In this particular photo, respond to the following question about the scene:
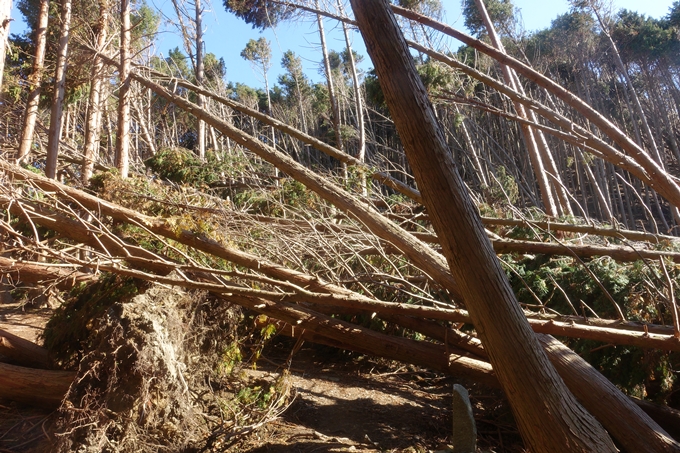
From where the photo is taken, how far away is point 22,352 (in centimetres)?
475

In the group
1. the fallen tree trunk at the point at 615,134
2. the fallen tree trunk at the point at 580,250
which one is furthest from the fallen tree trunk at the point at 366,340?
the fallen tree trunk at the point at 615,134

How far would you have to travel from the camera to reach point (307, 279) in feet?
14.7

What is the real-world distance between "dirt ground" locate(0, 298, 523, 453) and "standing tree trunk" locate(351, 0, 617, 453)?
1.96 m

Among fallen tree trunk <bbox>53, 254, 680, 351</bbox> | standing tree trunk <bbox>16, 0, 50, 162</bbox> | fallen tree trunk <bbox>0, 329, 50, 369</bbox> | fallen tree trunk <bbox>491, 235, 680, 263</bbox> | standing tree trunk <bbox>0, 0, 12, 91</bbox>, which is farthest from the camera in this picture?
standing tree trunk <bbox>16, 0, 50, 162</bbox>

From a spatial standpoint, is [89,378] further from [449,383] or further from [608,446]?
[449,383]

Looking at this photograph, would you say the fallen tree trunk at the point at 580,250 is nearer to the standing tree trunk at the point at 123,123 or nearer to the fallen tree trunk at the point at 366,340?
the fallen tree trunk at the point at 366,340

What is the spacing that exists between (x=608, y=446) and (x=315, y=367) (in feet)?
13.7

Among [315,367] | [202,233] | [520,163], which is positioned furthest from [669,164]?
[202,233]

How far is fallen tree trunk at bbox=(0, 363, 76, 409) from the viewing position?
4164 millimetres

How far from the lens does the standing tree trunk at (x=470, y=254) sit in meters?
2.32

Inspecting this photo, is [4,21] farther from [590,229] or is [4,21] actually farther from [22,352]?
[590,229]

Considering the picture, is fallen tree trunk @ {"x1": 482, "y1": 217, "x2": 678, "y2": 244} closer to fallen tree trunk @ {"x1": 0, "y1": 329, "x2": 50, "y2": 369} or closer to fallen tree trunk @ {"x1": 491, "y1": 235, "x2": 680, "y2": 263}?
fallen tree trunk @ {"x1": 491, "y1": 235, "x2": 680, "y2": 263}

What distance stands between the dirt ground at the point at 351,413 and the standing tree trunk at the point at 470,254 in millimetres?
1961

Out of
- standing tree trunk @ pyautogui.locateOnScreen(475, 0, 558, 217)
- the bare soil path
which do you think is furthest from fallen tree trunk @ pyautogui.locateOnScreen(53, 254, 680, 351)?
standing tree trunk @ pyautogui.locateOnScreen(475, 0, 558, 217)
